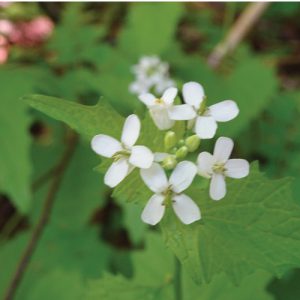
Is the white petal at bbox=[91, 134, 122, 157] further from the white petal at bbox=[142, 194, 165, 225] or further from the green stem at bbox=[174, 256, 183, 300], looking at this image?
the green stem at bbox=[174, 256, 183, 300]

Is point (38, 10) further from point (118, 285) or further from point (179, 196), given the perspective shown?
point (179, 196)

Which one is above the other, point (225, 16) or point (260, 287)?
point (225, 16)

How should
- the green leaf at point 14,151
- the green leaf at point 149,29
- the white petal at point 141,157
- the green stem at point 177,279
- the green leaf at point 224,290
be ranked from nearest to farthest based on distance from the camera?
1. the white petal at point 141,157
2. the green stem at point 177,279
3. the green leaf at point 224,290
4. the green leaf at point 14,151
5. the green leaf at point 149,29

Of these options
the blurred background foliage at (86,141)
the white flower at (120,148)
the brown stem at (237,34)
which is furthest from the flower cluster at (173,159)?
the brown stem at (237,34)

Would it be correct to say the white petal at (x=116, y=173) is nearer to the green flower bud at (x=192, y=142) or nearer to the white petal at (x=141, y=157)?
the white petal at (x=141, y=157)

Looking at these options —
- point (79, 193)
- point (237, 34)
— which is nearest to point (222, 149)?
point (79, 193)

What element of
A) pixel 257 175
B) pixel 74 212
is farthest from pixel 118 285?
pixel 74 212

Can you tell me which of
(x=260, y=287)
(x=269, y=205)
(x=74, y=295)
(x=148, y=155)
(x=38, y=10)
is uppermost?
(x=38, y=10)

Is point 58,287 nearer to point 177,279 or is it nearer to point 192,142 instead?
point 177,279
